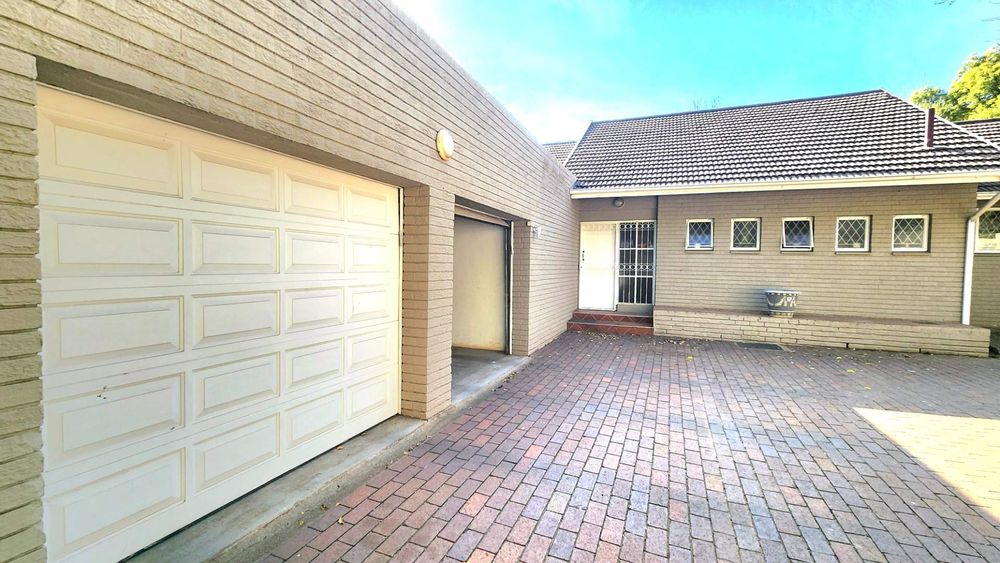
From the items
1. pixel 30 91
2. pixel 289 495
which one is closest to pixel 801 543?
pixel 289 495

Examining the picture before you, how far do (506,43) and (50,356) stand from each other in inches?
366

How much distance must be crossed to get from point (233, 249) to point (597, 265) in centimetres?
844

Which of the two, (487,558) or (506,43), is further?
(506,43)

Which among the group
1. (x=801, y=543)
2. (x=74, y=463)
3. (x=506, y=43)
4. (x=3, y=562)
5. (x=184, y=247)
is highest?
(x=506, y=43)

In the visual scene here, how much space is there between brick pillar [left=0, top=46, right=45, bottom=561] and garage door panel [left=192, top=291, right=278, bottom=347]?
78 cm

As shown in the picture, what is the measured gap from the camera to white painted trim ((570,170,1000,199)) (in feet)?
22.7

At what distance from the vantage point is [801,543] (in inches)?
92.7

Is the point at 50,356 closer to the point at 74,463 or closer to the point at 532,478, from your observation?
the point at 74,463

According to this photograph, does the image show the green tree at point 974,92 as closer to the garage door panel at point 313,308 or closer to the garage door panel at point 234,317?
the garage door panel at point 313,308

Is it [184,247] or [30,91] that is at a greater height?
[30,91]

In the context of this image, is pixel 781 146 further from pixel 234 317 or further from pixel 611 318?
pixel 234 317

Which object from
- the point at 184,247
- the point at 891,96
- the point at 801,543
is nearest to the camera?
the point at 184,247

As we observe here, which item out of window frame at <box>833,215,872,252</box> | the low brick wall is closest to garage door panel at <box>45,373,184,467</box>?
the low brick wall

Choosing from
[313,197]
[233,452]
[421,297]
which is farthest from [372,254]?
[233,452]
